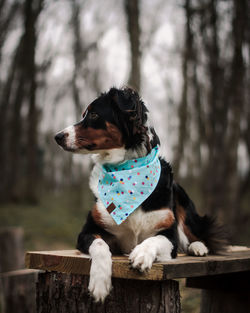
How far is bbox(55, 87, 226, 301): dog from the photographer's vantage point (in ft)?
9.90

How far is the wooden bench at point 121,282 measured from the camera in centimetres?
252

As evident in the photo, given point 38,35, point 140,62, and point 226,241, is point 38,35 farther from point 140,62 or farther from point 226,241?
point 226,241

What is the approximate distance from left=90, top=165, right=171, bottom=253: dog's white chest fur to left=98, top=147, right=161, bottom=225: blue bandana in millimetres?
68

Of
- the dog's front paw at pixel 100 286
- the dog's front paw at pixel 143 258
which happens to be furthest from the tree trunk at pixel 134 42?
the dog's front paw at pixel 100 286

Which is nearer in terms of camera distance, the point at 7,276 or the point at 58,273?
the point at 58,273

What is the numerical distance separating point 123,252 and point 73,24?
1436 cm

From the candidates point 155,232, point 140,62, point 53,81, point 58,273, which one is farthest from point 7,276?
point 53,81

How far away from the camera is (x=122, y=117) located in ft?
10.6

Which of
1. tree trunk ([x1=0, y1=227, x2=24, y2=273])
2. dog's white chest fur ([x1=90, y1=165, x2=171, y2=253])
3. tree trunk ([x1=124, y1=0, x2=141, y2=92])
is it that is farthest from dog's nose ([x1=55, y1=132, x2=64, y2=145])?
tree trunk ([x1=124, y1=0, x2=141, y2=92])

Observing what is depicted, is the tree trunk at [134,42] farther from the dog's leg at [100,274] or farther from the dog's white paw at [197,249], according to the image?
the dog's leg at [100,274]

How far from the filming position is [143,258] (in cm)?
242

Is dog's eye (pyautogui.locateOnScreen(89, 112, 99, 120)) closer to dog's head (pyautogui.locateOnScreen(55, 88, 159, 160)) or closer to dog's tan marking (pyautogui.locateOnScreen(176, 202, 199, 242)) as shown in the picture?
dog's head (pyautogui.locateOnScreen(55, 88, 159, 160))

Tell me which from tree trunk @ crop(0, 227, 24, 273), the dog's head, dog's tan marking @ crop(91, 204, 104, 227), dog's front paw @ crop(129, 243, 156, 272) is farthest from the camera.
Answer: tree trunk @ crop(0, 227, 24, 273)

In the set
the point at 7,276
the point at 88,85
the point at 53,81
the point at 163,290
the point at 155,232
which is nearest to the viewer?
the point at 163,290
